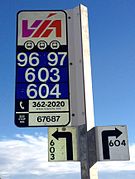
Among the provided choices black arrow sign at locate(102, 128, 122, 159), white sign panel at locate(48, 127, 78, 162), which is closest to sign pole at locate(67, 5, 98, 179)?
white sign panel at locate(48, 127, 78, 162)

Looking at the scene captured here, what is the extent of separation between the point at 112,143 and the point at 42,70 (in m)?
1.29

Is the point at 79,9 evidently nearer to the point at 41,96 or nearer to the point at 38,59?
the point at 38,59

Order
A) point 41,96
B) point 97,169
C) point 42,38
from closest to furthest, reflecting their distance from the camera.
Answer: point 97,169 < point 41,96 < point 42,38

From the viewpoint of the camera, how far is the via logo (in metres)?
4.75

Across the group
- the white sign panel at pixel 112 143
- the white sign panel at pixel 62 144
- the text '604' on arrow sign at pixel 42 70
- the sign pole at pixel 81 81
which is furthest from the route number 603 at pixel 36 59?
the white sign panel at pixel 112 143

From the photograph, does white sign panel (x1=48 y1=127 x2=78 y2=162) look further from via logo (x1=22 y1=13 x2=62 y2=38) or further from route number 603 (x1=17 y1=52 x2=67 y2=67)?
via logo (x1=22 y1=13 x2=62 y2=38)

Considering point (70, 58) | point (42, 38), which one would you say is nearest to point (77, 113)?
point (70, 58)

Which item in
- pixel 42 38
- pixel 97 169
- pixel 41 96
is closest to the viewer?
pixel 97 169

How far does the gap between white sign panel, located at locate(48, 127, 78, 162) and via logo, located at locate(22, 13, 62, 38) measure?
132cm

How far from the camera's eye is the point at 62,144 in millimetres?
4191

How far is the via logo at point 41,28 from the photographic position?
4.75 metres

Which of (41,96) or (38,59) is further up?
(38,59)

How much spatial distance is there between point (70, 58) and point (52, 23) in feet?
2.01

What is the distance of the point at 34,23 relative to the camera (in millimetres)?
4875
